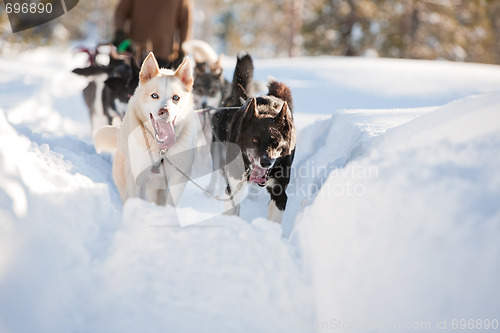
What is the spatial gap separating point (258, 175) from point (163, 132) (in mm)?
733

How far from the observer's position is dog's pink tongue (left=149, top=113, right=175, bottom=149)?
10.7 ft

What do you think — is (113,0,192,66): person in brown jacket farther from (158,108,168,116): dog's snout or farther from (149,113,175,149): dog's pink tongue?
(158,108,168,116): dog's snout

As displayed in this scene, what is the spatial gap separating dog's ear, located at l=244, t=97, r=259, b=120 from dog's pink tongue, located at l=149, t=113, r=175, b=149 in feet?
1.90

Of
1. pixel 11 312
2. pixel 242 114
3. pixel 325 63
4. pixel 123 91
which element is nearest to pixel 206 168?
pixel 123 91

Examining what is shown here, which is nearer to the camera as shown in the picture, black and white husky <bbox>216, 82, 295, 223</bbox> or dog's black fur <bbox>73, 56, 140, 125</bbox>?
black and white husky <bbox>216, 82, 295, 223</bbox>

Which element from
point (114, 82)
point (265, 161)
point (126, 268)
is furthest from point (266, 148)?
point (114, 82)

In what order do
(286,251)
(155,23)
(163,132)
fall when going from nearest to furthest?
(286,251), (163,132), (155,23)

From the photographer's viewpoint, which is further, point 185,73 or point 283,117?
point 283,117

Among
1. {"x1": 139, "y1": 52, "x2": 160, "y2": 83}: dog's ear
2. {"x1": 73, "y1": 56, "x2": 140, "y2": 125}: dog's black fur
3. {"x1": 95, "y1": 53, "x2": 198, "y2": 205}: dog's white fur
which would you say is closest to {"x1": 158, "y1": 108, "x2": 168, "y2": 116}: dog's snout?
{"x1": 95, "y1": 53, "x2": 198, "y2": 205}: dog's white fur

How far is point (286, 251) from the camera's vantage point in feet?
8.18

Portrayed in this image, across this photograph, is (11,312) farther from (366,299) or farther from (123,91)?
(123,91)

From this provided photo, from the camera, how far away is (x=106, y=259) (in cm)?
228

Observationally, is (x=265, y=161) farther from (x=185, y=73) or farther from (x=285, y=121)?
(x=185, y=73)

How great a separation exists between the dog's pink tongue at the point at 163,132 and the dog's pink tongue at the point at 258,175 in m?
0.63
